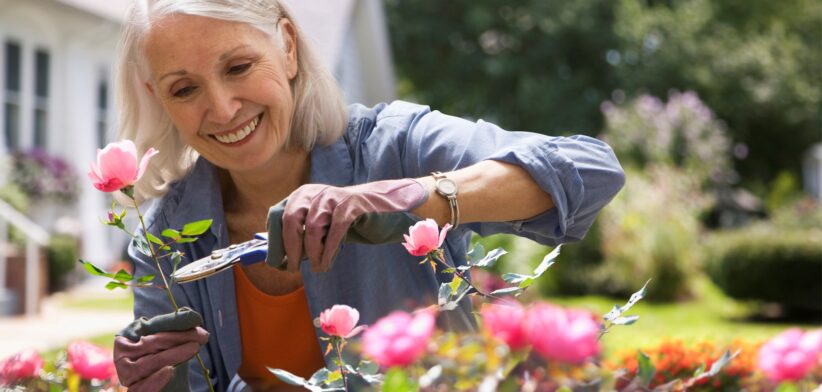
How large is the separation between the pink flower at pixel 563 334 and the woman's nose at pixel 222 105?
1047 millimetres

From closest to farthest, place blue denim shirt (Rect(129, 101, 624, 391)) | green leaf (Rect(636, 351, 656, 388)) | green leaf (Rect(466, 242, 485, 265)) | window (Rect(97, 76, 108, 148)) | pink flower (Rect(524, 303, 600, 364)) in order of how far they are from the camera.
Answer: pink flower (Rect(524, 303, 600, 364)) → green leaf (Rect(636, 351, 656, 388)) → green leaf (Rect(466, 242, 485, 265)) → blue denim shirt (Rect(129, 101, 624, 391)) → window (Rect(97, 76, 108, 148))

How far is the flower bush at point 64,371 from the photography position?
60.7 inches

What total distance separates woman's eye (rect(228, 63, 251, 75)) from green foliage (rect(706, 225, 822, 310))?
347 inches

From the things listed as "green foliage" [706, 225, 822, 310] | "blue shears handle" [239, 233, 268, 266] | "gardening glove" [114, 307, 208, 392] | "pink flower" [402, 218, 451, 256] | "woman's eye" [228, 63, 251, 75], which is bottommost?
"green foliage" [706, 225, 822, 310]

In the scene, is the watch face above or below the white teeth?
above

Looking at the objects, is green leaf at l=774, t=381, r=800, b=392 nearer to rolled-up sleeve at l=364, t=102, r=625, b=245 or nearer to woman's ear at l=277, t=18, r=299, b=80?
rolled-up sleeve at l=364, t=102, r=625, b=245

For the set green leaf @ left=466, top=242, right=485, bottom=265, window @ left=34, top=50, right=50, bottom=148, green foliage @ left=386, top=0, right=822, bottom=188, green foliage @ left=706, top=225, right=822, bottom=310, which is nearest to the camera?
green leaf @ left=466, top=242, right=485, bottom=265

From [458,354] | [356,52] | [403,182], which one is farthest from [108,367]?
[356,52]

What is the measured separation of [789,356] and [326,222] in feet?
1.89

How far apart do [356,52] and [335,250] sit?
12855mm

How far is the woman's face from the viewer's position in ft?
5.82

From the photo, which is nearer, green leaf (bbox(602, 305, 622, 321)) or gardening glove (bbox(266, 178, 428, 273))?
gardening glove (bbox(266, 178, 428, 273))

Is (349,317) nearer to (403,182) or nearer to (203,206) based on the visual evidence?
(403,182)

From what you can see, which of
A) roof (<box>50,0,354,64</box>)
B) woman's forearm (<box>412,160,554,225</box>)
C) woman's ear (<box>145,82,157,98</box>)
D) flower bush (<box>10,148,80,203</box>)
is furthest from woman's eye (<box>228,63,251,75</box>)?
flower bush (<box>10,148,80,203</box>)
